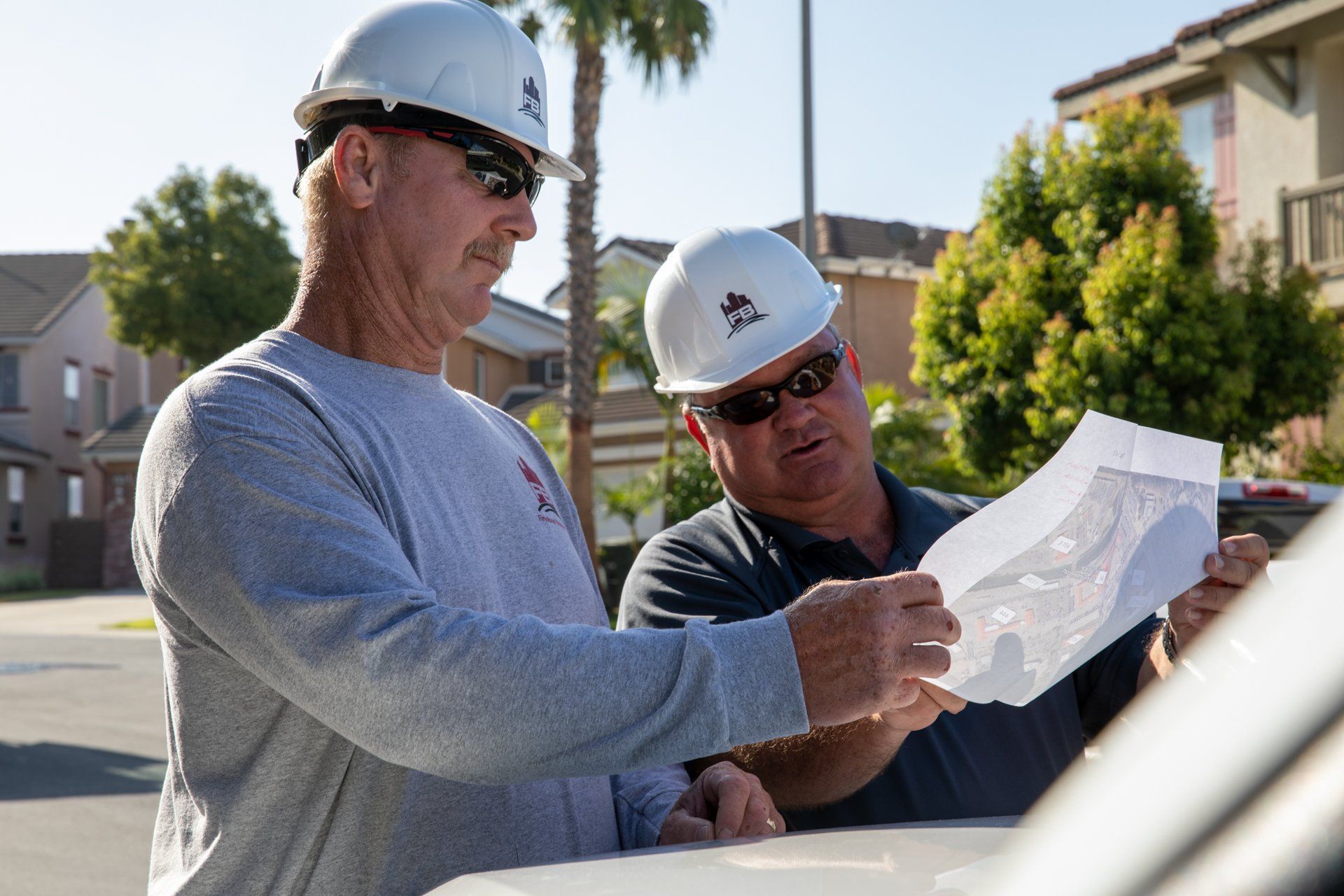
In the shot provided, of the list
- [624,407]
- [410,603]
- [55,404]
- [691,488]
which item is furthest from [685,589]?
[55,404]

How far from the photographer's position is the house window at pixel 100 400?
141 ft

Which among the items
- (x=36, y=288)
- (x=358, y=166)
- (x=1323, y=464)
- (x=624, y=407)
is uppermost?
(x=36, y=288)

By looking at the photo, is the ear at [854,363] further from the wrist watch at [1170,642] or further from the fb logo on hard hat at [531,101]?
the fb logo on hard hat at [531,101]

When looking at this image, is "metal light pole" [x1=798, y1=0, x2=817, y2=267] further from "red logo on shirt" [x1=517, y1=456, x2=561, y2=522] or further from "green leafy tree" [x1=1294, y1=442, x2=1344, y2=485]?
"red logo on shirt" [x1=517, y1=456, x2=561, y2=522]

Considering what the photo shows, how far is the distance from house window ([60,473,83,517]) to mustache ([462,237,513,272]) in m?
43.8

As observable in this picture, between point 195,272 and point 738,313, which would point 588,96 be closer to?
point 738,313

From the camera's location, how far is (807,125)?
38.9 feet

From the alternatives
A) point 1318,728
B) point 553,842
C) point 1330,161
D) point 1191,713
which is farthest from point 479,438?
point 1330,161

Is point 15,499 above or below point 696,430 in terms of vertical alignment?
below

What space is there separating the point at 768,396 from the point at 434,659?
5.40 ft

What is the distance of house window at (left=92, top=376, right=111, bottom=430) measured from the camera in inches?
1687

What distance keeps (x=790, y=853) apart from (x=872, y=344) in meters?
23.7

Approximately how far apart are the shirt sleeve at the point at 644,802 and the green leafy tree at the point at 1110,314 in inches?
449

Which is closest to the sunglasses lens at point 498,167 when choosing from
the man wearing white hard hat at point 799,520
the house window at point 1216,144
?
the man wearing white hard hat at point 799,520
